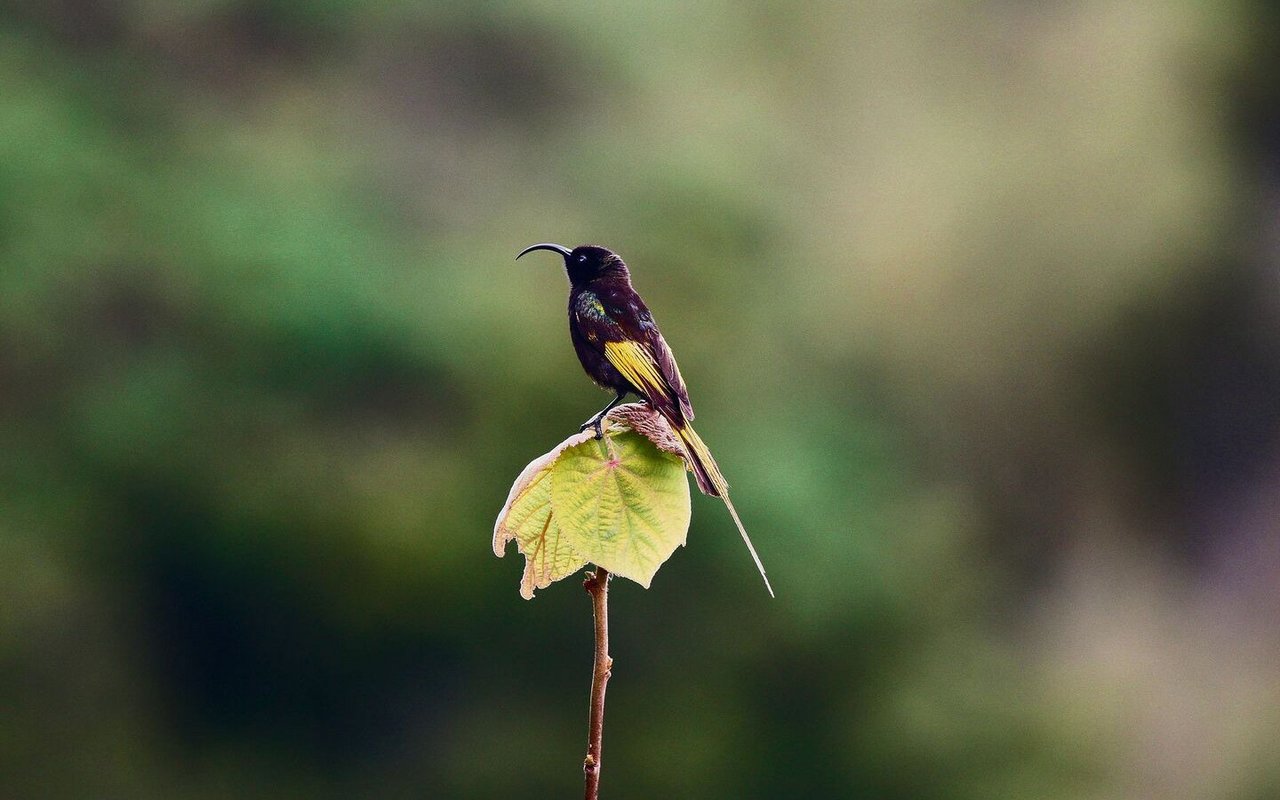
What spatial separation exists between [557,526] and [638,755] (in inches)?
182

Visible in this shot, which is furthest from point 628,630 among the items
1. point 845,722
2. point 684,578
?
point 845,722

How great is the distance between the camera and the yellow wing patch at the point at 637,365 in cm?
103

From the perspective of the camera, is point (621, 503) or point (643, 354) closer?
point (621, 503)

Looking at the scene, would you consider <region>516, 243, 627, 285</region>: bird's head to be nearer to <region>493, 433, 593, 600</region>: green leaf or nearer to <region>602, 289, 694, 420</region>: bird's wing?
<region>602, 289, 694, 420</region>: bird's wing

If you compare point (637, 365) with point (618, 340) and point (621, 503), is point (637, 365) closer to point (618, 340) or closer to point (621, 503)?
point (618, 340)

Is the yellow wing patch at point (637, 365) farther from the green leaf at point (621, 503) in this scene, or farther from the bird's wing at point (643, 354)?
the green leaf at point (621, 503)

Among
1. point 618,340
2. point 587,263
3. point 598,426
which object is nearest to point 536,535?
point 598,426

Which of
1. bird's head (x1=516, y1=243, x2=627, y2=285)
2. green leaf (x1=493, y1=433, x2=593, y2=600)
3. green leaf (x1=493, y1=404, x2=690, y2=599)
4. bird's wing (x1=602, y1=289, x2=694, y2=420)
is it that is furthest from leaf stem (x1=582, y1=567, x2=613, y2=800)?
bird's head (x1=516, y1=243, x2=627, y2=285)

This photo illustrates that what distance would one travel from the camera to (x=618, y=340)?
3.65 feet

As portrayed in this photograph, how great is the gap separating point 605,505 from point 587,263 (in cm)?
40

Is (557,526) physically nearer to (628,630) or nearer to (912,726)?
(628,630)

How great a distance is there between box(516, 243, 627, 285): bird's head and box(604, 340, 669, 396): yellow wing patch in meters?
0.09

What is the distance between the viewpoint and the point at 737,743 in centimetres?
540

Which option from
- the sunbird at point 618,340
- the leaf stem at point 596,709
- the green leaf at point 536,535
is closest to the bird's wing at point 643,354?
the sunbird at point 618,340
